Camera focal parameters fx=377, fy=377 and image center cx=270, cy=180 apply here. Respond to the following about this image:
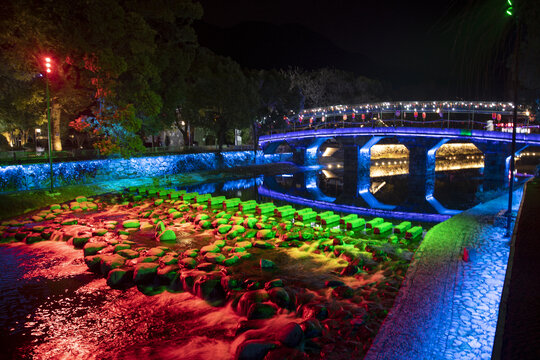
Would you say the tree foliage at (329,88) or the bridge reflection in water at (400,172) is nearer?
the bridge reflection in water at (400,172)

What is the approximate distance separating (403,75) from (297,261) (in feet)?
524

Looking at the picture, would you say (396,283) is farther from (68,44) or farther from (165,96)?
(165,96)

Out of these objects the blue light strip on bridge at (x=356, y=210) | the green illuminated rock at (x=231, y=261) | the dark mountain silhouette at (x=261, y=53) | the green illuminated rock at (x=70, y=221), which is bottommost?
the blue light strip on bridge at (x=356, y=210)

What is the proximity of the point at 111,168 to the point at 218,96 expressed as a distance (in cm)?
1637

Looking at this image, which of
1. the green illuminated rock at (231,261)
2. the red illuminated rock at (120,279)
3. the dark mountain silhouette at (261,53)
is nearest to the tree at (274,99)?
the green illuminated rock at (231,261)

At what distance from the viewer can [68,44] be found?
83.7 ft

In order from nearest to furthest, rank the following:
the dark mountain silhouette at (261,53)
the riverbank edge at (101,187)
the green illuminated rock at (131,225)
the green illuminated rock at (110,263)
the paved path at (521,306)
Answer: the paved path at (521,306) < the green illuminated rock at (110,263) < the green illuminated rock at (131,225) < the riverbank edge at (101,187) < the dark mountain silhouette at (261,53)

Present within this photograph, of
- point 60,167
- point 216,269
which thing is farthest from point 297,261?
point 60,167

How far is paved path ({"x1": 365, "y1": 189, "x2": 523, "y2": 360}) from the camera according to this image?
7.94 metres

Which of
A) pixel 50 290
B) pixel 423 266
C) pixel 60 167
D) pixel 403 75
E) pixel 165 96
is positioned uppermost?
pixel 403 75

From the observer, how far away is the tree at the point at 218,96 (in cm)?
4416

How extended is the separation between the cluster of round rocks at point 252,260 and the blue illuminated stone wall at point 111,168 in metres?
5.86

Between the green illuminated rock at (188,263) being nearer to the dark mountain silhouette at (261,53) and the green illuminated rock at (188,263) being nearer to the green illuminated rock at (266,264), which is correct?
the green illuminated rock at (266,264)

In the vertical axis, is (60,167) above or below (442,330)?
above
